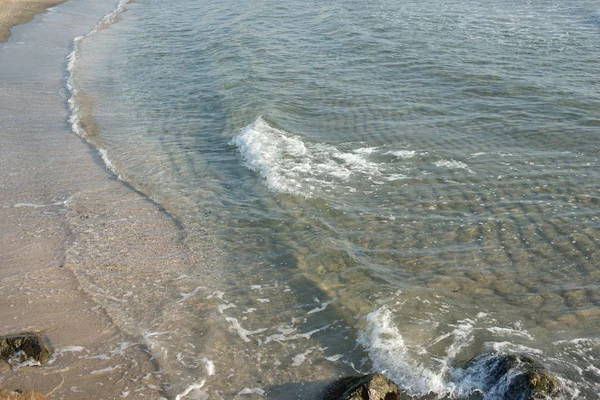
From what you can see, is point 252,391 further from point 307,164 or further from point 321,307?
point 307,164

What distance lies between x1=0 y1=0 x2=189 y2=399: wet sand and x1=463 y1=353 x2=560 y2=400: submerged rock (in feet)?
11.7

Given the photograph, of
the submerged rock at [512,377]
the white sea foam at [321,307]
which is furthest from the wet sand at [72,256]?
the submerged rock at [512,377]

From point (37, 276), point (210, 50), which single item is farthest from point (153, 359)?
point (210, 50)

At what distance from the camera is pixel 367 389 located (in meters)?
5.79

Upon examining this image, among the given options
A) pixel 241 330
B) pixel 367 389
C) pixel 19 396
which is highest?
pixel 19 396

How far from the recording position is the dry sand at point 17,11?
27500 mm

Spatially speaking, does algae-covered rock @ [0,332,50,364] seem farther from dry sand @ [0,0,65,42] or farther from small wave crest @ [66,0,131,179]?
dry sand @ [0,0,65,42]

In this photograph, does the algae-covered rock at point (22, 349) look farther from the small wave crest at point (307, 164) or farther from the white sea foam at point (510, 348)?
the small wave crest at point (307, 164)

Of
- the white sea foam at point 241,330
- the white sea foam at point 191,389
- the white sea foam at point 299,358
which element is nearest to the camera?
the white sea foam at point 191,389

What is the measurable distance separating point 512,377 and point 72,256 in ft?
21.2

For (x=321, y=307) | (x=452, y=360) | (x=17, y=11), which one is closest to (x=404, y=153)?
(x=321, y=307)

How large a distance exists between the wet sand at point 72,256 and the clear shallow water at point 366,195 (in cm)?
40

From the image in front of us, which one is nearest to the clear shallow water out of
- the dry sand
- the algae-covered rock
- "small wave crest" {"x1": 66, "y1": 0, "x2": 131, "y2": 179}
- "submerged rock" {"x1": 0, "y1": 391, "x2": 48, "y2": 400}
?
"small wave crest" {"x1": 66, "y1": 0, "x2": 131, "y2": 179}

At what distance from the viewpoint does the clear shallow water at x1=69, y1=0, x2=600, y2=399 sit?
23.6ft
